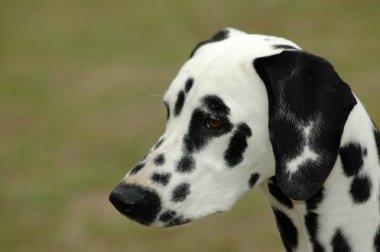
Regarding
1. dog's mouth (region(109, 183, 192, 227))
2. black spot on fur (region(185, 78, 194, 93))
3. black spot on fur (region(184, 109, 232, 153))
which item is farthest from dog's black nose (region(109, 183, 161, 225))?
black spot on fur (region(185, 78, 194, 93))

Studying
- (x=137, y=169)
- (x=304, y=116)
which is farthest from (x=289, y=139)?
(x=137, y=169)

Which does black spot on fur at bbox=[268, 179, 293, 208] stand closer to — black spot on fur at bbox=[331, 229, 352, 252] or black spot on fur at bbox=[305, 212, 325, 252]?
black spot on fur at bbox=[305, 212, 325, 252]

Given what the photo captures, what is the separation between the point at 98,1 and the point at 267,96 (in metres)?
13.7

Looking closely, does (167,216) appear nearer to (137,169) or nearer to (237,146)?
(137,169)

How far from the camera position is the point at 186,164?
12.0 ft

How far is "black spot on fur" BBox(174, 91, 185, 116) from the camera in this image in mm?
3777

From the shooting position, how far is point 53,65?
13742mm

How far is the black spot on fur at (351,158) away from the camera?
3.61 m

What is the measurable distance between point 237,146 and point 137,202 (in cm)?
50

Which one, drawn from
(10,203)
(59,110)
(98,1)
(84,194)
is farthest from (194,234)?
(98,1)

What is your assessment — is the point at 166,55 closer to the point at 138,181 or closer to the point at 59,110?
the point at 59,110

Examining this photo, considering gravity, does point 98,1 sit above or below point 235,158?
below

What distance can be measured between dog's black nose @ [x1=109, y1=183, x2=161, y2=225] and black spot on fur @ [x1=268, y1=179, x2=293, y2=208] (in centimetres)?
57

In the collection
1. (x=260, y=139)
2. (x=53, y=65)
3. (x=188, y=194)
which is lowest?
(x=53, y=65)
